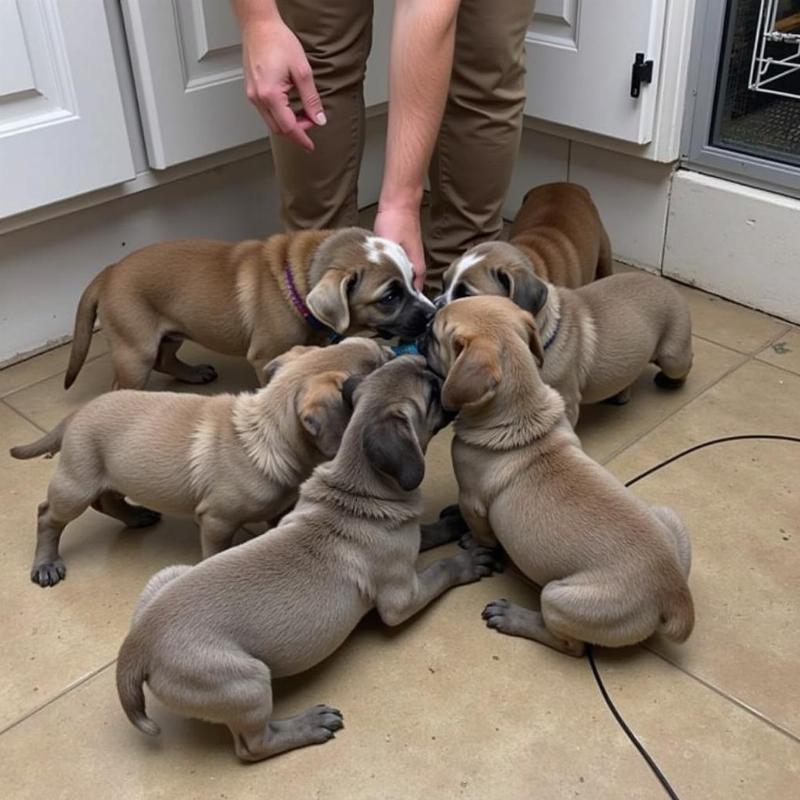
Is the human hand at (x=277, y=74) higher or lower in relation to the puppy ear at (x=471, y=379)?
higher

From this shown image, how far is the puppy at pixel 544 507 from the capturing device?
1.71m

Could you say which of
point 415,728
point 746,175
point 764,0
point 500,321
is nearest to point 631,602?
point 415,728

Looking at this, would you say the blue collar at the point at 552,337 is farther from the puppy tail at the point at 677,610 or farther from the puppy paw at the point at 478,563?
the puppy tail at the point at 677,610

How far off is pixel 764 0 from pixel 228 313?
1.82 m

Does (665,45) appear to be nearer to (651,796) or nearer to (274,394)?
(274,394)

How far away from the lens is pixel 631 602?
5.58ft

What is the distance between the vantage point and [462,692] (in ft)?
5.98

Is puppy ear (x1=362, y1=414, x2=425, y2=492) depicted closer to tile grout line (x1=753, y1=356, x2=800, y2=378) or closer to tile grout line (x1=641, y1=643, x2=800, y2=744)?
tile grout line (x1=641, y1=643, x2=800, y2=744)

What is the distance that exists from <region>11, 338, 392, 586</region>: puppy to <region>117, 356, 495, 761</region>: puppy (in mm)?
116

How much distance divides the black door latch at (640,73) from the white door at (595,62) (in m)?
0.01

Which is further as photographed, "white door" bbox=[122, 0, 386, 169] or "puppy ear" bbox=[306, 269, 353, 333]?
"white door" bbox=[122, 0, 386, 169]

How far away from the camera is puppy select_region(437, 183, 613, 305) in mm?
2480

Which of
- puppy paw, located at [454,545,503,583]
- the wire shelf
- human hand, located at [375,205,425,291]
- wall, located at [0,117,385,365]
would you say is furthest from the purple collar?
the wire shelf

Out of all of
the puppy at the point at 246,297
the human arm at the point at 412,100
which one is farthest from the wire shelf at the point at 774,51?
the puppy at the point at 246,297
